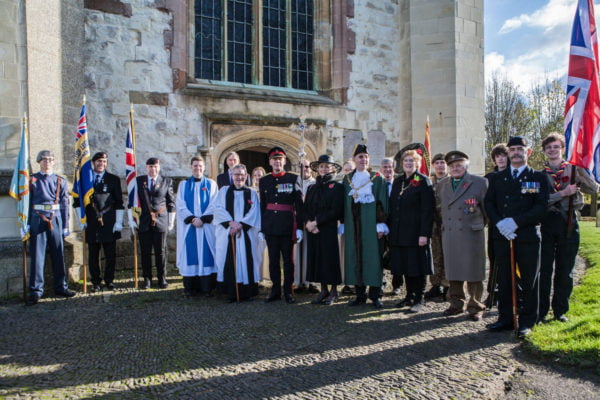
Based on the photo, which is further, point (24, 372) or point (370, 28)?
point (370, 28)

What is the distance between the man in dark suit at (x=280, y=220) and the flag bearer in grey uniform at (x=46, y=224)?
114 inches

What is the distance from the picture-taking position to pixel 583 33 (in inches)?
187

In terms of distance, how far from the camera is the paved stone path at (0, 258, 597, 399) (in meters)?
3.39

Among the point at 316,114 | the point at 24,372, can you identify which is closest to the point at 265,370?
the point at 24,372

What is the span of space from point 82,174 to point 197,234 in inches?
76.9

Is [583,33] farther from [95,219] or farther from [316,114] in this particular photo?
Result: [95,219]

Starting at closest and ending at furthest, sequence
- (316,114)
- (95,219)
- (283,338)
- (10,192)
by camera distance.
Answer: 1. (283,338)
2. (10,192)
3. (95,219)
4. (316,114)

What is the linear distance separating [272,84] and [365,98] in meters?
2.08

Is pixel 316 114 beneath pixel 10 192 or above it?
above

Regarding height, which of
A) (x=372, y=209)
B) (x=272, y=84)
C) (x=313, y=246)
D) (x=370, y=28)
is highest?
(x=370, y=28)

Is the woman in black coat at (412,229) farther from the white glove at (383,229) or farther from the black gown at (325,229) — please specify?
the black gown at (325,229)

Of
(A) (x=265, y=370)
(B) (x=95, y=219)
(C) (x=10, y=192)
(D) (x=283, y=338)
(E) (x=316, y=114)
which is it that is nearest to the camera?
(A) (x=265, y=370)

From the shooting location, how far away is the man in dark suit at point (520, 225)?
451cm

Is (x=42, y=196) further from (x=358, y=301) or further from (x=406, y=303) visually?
(x=406, y=303)
